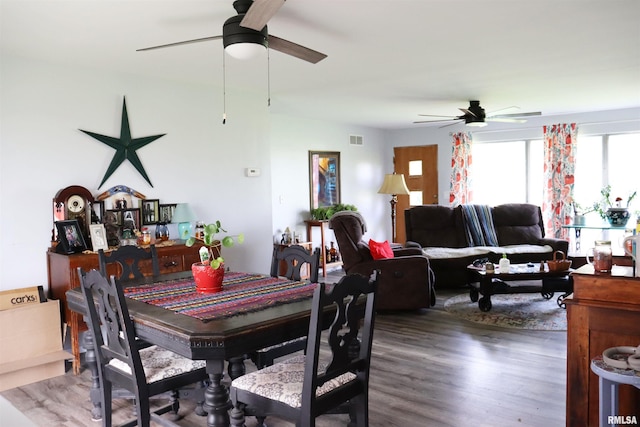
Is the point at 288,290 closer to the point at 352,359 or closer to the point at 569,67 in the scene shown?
the point at 352,359

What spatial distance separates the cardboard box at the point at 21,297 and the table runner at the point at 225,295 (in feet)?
4.23

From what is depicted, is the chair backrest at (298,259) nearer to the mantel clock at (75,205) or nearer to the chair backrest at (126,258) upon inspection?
the chair backrest at (126,258)

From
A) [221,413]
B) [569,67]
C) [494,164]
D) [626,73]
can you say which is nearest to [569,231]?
[494,164]

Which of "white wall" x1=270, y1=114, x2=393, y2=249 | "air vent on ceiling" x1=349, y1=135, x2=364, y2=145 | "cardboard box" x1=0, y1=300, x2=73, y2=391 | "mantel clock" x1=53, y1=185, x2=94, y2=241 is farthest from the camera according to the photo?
"air vent on ceiling" x1=349, y1=135, x2=364, y2=145

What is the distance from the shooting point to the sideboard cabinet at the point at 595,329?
2.23m

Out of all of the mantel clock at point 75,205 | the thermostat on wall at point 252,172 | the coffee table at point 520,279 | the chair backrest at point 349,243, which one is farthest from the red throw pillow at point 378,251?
the mantel clock at point 75,205

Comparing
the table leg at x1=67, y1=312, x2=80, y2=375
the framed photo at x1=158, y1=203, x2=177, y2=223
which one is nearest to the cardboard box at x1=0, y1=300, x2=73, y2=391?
the table leg at x1=67, y1=312, x2=80, y2=375

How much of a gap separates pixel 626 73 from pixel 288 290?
4.22 m

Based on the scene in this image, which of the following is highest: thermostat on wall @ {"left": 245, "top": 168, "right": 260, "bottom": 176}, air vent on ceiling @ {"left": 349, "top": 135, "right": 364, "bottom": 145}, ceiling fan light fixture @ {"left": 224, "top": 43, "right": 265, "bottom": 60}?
air vent on ceiling @ {"left": 349, "top": 135, "right": 364, "bottom": 145}

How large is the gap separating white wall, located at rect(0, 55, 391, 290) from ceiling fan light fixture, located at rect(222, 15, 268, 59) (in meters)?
2.02

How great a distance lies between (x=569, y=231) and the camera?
7.91 meters

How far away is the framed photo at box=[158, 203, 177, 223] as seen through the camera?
15.4 ft

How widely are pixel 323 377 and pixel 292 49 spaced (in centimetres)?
189

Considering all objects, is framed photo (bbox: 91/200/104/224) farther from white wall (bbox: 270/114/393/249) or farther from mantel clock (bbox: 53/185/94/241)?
white wall (bbox: 270/114/393/249)
